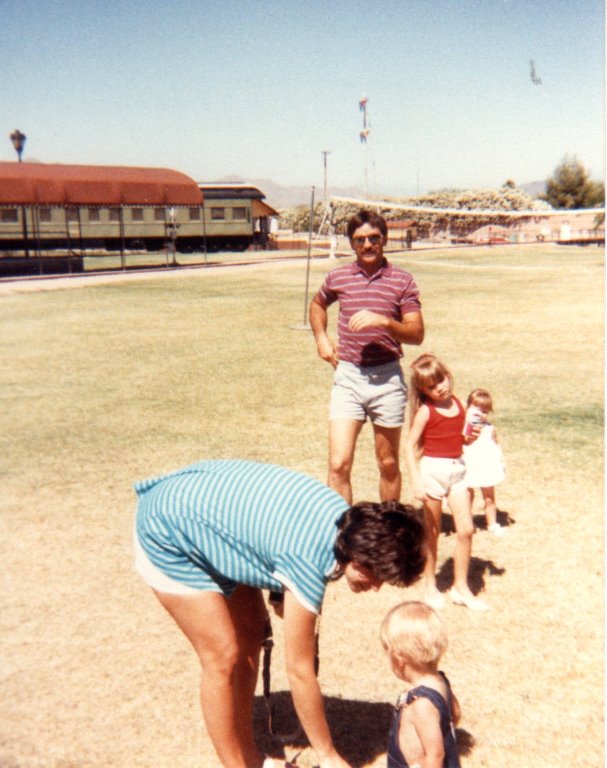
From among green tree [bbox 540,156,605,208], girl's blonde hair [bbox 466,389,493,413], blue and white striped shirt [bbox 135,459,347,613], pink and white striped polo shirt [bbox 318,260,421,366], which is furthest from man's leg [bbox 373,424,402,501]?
green tree [bbox 540,156,605,208]

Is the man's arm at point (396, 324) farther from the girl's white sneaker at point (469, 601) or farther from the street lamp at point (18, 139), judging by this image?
the street lamp at point (18, 139)

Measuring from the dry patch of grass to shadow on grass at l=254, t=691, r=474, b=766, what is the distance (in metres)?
0.01

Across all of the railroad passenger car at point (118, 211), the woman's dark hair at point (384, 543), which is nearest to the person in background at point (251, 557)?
the woman's dark hair at point (384, 543)

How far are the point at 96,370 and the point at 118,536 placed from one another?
6.52m

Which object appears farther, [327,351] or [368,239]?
[327,351]

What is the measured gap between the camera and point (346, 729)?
133 inches

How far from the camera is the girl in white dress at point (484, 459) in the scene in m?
5.29

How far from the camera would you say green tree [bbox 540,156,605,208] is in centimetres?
7806

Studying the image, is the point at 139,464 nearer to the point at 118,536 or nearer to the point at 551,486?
the point at 118,536

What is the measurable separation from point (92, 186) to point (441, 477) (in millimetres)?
32278

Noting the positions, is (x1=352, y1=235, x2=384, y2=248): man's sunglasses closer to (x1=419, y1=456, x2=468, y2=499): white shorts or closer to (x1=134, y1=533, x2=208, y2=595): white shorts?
(x1=419, y1=456, x2=468, y2=499): white shorts

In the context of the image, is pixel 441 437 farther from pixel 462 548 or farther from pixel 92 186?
pixel 92 186

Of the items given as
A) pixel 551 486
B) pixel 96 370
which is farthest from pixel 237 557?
pixel 96 370

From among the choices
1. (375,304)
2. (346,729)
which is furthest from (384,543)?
(375,304)
